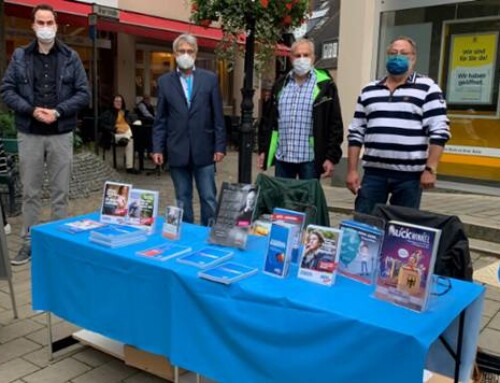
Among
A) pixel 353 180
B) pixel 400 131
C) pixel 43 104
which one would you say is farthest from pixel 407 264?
pixel 43 104

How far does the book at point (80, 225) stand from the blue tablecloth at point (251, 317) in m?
0.05

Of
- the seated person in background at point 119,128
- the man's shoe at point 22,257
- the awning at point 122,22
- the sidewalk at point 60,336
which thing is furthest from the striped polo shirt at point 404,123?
the seated person in background at point 119,128

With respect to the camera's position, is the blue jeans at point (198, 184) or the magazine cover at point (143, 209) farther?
the blue jeans at point (198, 184)

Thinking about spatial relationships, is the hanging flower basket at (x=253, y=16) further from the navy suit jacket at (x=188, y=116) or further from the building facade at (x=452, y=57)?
the building facade at (x=452, y=57)

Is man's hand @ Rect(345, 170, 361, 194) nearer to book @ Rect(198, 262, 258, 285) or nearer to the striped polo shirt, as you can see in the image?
the striped polo shirt

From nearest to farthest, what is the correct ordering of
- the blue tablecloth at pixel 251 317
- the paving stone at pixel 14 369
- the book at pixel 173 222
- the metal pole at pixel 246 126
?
1. the blue tablecloth at pixel 251 317
2. the book at pixel 173 222
3. the paving stone at pixel 14 369
4. the metal pole at pixel 246 126

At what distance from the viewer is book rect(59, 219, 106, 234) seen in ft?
8.87

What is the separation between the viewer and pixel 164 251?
7.84ft

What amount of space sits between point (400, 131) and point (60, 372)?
2362 mm

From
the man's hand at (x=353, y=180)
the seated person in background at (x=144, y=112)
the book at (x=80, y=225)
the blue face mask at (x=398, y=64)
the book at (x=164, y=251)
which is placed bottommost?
the book at (x=164, y=251)

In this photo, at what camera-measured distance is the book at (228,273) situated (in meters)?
2.01

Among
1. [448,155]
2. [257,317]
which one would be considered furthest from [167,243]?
[448,155]

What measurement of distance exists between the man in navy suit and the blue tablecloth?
1.58m

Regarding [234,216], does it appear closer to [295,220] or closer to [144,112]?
[295,220]
